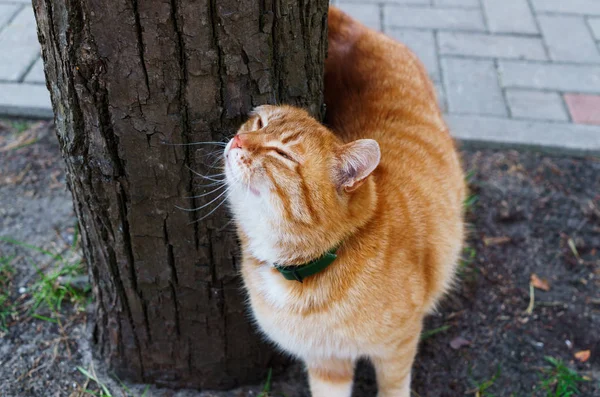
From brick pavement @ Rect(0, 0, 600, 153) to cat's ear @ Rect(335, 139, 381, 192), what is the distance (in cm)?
224

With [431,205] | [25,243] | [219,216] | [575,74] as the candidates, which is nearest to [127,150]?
[219,216]

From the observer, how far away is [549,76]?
420 cm

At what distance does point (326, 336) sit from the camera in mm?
1921

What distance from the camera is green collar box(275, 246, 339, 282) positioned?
1.80 metres

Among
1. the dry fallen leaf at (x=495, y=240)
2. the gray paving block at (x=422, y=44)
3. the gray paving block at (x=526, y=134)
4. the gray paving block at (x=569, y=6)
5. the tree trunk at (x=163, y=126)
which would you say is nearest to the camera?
the tree trunk at (x=163, y=126)

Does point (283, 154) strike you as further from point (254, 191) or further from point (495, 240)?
point (495, 240)

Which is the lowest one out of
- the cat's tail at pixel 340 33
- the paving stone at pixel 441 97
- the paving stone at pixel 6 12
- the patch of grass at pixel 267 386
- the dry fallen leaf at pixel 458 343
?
the dry fallen leaf at pixel 458 343

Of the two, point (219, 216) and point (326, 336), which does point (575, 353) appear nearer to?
point (326, 336)

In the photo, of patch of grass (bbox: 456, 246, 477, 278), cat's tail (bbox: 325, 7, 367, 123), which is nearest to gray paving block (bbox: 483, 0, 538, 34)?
patch of grass (bbox: 456, 246, 477, 278)

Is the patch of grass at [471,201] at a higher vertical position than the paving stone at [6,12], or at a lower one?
lower

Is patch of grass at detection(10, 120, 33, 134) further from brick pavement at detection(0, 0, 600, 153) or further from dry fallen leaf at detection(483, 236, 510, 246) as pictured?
dry fallen leaf at detection(483, 236, 510, 246)

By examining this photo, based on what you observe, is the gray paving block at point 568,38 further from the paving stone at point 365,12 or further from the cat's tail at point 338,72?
the cat's tail at point 338,72

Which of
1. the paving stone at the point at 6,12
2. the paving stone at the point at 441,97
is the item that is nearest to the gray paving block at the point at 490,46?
the paving stone at the point at 441,97

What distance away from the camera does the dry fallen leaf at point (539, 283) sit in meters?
2.89
